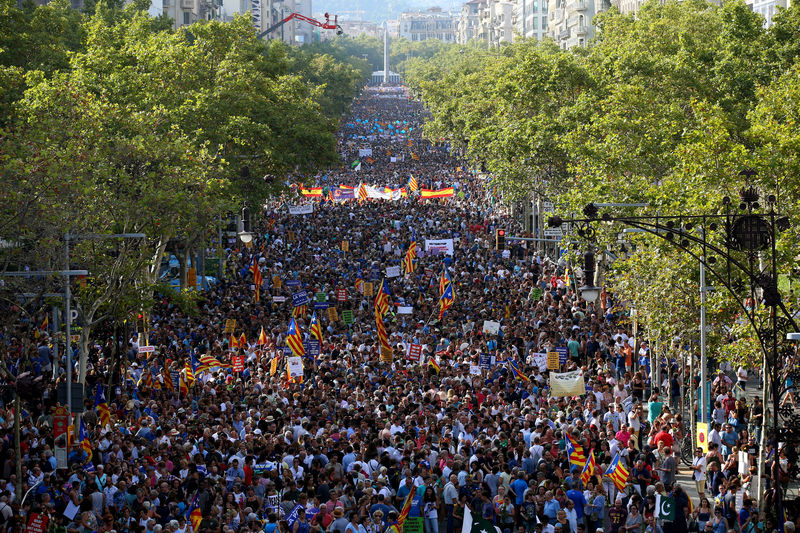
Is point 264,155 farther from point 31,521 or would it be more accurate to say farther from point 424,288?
point 31,521

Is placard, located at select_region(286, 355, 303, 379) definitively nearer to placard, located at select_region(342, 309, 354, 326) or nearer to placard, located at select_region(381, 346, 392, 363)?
placard, located at select_region(381, 346, 392, 363)

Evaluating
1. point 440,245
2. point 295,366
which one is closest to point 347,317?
point 295,366

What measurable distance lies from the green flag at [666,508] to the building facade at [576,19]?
102 meters

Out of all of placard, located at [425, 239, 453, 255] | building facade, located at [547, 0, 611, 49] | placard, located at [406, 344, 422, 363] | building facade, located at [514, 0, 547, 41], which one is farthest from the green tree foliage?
building facade, located at [514, 0, 547, 41]

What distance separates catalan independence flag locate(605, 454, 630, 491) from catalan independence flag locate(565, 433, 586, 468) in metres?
0.73

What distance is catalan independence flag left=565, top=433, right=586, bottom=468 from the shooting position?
19703 millimetres

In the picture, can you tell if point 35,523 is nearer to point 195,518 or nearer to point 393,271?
point 195,518

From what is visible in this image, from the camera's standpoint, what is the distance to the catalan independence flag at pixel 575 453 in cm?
1970

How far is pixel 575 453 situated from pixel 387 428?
10.6 feet

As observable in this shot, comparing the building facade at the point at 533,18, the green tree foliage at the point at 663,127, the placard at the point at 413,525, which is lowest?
the placard at the point at 413,525

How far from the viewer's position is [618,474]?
18875mm

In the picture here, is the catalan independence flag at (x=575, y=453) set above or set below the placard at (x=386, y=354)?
above

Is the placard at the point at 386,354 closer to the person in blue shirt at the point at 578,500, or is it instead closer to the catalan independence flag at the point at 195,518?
the person in blue shirt at the point at 578,500

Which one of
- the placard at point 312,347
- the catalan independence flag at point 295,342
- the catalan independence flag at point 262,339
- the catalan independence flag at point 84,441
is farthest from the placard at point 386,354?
the catalan independence flag at point 84,441
